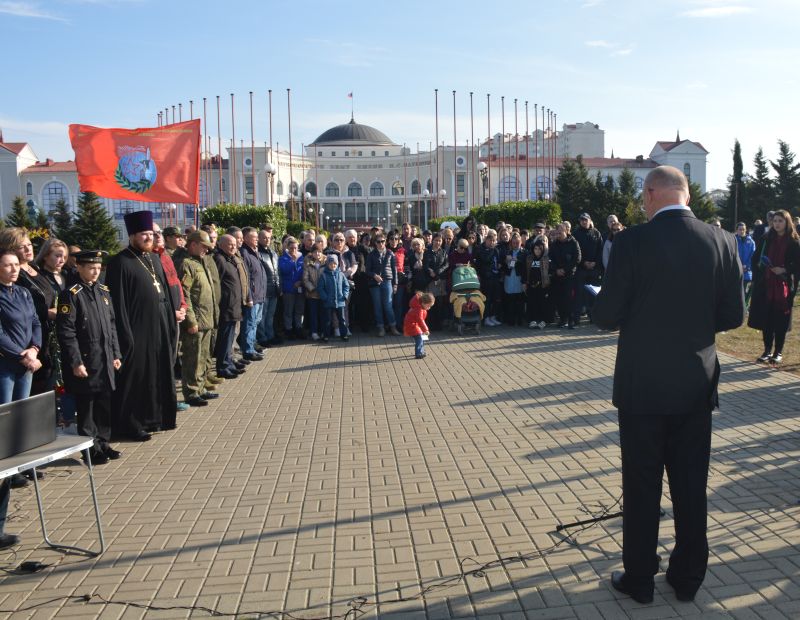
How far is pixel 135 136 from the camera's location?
32.6ft

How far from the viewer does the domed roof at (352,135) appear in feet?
428

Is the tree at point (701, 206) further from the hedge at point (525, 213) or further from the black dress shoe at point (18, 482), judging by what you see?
the black dress shoe at point (18, 482)

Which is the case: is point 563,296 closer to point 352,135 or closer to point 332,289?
point 332,289

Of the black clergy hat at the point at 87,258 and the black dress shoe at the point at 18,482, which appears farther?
the black clergy hat at the point at 87,258

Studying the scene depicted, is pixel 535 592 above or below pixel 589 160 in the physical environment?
below

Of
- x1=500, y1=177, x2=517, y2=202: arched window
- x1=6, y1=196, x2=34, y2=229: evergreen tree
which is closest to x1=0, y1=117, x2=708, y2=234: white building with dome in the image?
x1=500, y1=177, x2=517, y2=202: arched window

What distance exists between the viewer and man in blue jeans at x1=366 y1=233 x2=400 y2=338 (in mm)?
13781

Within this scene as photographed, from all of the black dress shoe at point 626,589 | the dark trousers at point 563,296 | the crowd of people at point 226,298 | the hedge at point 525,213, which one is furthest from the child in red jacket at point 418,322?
the hedge at point 525,213

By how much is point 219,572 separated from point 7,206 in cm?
10939

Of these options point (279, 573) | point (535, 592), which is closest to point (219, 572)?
point (279, 573)

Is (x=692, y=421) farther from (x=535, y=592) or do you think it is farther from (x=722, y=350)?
(x=722, y=350)

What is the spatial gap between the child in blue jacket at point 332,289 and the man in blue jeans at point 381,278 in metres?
0.59

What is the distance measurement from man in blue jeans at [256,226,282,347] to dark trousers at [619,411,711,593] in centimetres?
917

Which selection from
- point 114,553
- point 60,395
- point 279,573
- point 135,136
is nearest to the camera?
point 279,573
